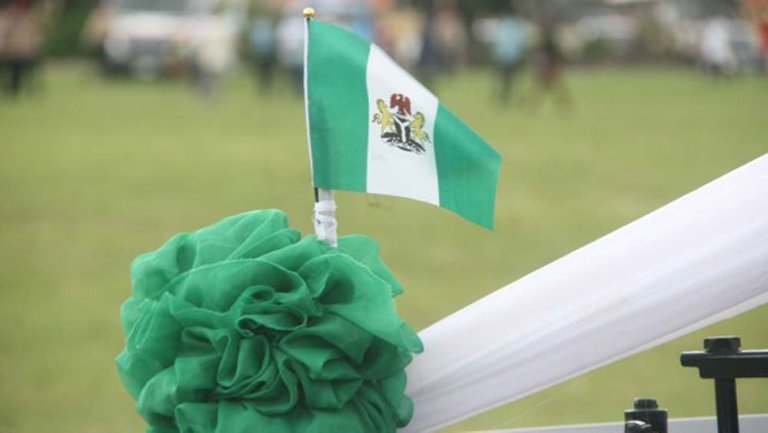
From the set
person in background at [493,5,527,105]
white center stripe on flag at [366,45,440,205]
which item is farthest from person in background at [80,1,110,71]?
white center stripe on flag at [366,45,440,205]

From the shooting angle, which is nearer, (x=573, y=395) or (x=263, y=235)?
(x=263, y=235)

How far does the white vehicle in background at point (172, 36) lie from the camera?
89.6 feet

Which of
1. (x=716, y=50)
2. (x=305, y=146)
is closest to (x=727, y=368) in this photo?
(x=305, y=146)

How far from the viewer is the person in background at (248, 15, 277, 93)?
26.0m

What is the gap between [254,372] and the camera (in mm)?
1665

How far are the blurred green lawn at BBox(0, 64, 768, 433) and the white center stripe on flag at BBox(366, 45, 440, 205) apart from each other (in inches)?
5.4

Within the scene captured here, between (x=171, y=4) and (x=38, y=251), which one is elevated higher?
(x=171, y=4)

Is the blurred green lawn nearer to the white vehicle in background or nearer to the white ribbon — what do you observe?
the white ribbon

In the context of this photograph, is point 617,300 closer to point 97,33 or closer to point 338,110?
point 338,110

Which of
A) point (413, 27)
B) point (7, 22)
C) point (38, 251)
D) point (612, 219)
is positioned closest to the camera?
point (38, 251)

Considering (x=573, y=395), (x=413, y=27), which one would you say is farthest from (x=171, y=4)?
(x=573, y=395)

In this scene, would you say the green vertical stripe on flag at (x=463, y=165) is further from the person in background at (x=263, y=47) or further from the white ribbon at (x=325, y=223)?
the person in background at (x=263, y=47)

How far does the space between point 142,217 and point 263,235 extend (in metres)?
9.54

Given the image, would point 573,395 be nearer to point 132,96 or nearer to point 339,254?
point 339,254
